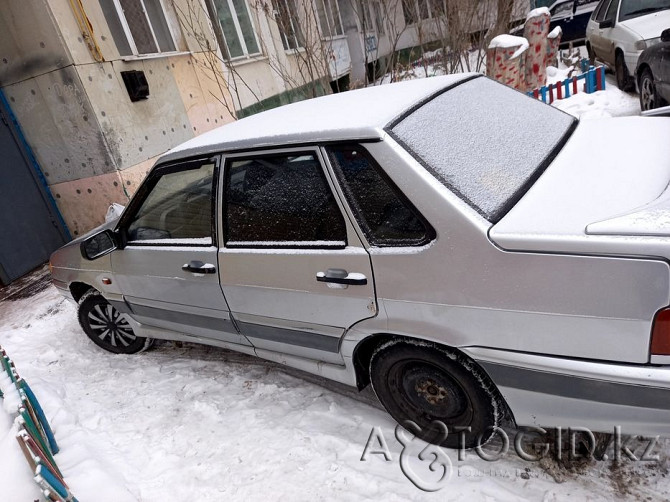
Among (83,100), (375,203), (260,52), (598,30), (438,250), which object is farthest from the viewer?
(260,52)

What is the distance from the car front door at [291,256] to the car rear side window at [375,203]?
0.08 meters

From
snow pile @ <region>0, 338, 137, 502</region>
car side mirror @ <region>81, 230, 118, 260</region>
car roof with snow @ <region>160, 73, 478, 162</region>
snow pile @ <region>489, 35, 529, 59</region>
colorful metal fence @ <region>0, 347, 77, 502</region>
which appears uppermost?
car roof with snow @ <region>160, 73, 478, 162</region>

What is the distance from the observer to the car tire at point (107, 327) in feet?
12.3

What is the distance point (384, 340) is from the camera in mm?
2293

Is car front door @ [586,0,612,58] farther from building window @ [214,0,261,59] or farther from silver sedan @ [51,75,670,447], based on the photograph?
silver sedan @ [51,75,670,447]

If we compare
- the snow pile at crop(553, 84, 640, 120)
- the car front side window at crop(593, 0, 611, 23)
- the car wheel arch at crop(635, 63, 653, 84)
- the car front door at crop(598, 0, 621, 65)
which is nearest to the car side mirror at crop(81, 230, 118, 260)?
the snow pile at crop(553, 84, 640, 120)

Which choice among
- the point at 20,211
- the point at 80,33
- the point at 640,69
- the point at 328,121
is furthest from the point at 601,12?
the point at 20,211

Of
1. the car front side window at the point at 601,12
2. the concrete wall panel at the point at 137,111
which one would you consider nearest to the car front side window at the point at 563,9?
the car front side window at the point at 601,12

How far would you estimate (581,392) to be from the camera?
1777mm

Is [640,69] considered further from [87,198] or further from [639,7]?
[87,198]

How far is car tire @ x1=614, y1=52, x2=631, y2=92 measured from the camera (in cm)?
749

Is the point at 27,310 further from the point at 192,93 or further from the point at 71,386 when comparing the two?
the point at 192,93

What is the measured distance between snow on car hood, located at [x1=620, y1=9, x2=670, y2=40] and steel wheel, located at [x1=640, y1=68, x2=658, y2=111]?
3.15ft

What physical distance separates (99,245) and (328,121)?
6.37 ft
